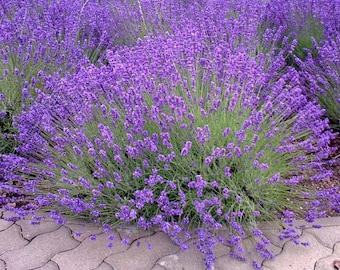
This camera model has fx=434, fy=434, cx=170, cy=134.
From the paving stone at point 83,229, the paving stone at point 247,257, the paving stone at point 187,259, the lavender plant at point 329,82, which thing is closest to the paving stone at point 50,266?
the paving stone at point 83,229

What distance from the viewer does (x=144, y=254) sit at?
2.23 m

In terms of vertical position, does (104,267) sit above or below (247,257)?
below

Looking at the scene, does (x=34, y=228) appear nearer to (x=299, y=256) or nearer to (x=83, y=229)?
(x=83, y=229)

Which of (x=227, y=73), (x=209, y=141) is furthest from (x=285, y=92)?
(x=209, y=141)

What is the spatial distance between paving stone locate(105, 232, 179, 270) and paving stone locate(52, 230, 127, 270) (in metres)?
0.04

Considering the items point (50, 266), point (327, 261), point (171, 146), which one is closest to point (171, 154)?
point (171, 146)

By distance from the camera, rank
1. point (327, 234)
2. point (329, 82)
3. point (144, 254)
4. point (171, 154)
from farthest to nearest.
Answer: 1. point (329, 82)
2. point (327, 234)
3. point (144, 254)
4. point (171, 154)

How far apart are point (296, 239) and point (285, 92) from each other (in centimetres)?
89

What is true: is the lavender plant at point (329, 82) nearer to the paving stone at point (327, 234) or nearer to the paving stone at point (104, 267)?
the paving stone at point (327, 234)

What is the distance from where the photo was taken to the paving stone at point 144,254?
2.16 meters

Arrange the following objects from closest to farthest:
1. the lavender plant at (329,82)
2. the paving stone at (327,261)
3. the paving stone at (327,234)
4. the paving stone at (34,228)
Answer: the paving stone at (327,261)
the paving stone at (327,234)
the paving stone at (34,228)
the lavender plant at (329,82)

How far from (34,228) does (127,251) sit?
59 cm

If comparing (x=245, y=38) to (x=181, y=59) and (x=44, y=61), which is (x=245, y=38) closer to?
(x=181, y=59)

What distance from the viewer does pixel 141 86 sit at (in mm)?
2436
